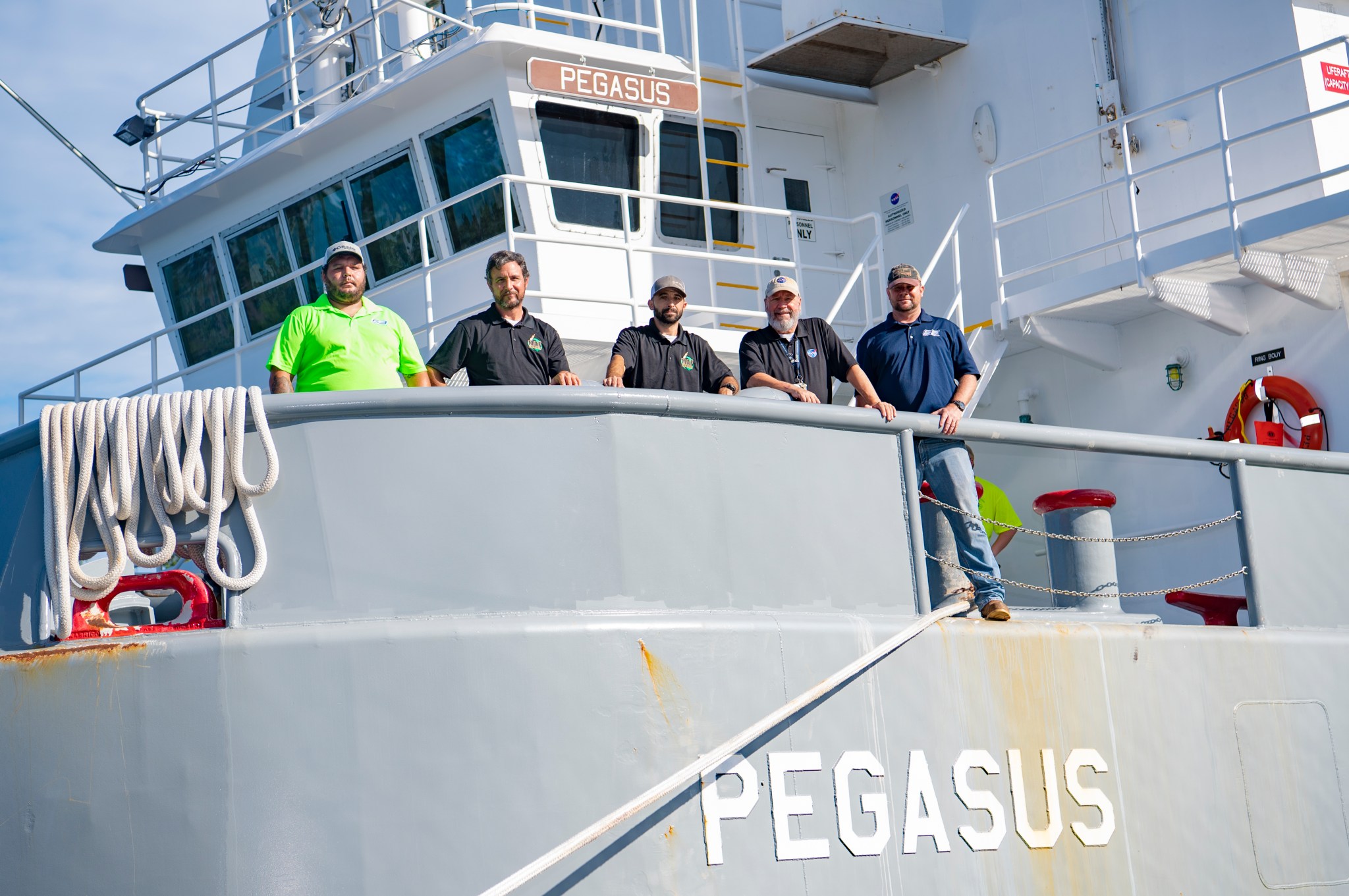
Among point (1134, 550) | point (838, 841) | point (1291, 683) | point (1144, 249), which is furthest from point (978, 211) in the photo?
point (838, 841)

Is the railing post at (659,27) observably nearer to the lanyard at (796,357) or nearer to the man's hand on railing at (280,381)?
the lanyard at (796,357)

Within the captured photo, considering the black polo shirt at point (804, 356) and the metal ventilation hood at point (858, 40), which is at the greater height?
the metal ventilation hood at point (858, 40)

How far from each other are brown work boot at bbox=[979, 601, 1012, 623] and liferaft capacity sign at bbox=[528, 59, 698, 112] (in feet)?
19.4

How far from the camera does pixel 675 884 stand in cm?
410

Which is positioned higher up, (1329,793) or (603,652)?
(603,652)

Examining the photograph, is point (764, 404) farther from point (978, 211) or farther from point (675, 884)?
point (978, 211)

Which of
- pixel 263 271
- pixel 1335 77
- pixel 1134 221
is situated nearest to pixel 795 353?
pixel 1134 221

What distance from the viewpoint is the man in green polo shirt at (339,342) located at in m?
5.11

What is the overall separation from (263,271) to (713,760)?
8531 mm

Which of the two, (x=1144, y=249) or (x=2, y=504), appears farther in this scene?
(x=1144, y=249)

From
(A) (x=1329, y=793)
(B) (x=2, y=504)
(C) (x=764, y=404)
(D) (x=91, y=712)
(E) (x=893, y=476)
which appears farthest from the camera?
(A) (x=1329, y=793)

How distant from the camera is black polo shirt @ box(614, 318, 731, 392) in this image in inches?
226

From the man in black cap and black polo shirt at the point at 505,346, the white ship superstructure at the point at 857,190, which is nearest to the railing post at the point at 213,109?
the white ship superstructure at the point at 857,190

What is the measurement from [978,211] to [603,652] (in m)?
7.34
